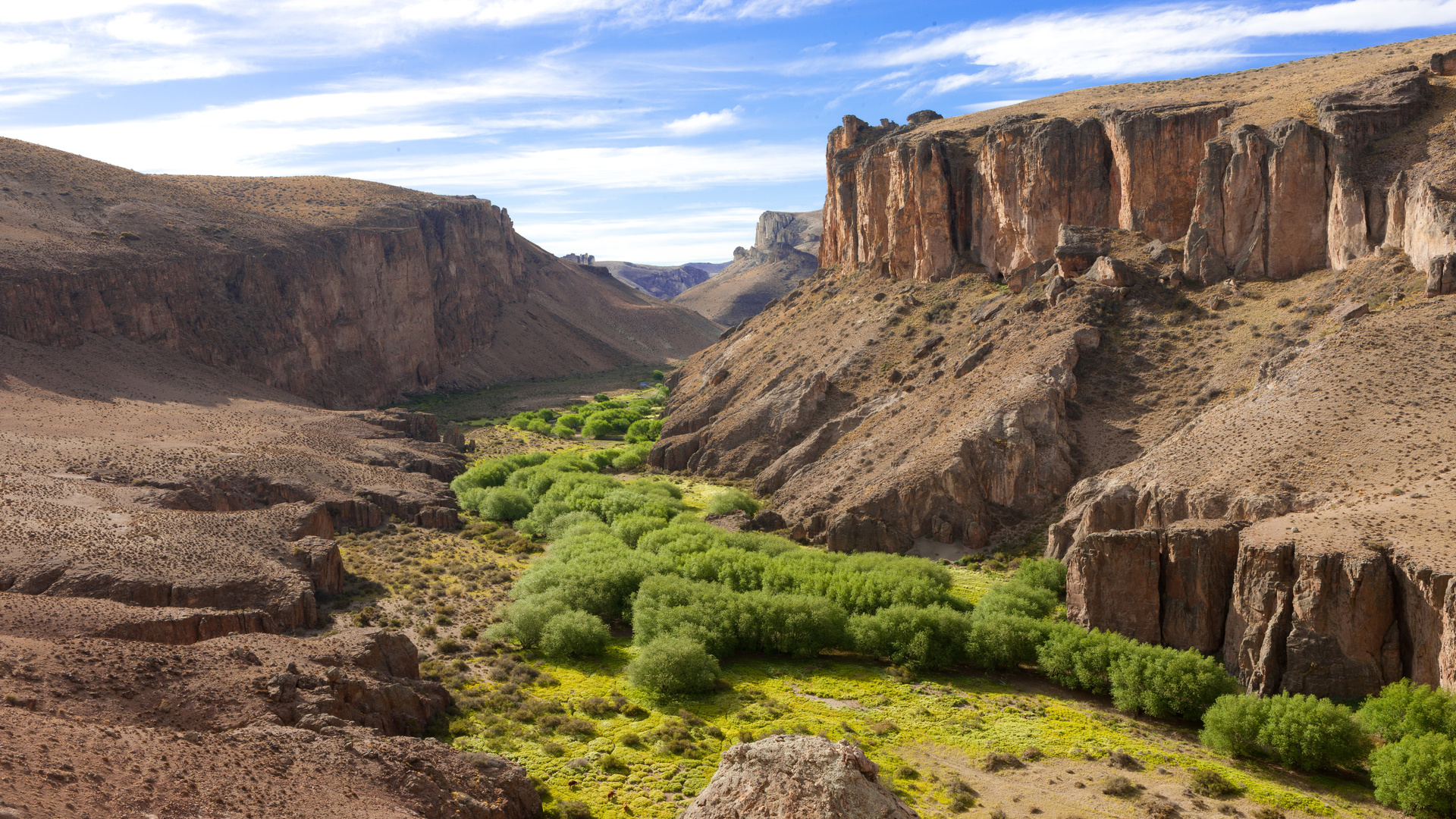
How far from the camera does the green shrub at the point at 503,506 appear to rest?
60.7 metres

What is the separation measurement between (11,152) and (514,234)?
8629 centimetres

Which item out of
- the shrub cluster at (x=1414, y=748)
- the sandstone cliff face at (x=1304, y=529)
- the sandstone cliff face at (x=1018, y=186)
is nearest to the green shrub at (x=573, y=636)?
the sandstone cliff face at (x=1304, y=529)

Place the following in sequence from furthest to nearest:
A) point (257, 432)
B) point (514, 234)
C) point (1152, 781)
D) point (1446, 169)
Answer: point (514, 234) < point (257, 432) < point (1446, 169) < point (1152, 781)

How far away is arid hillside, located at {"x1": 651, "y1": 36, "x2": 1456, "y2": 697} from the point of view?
100 feet

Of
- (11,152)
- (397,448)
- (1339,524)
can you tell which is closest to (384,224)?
(11,152)

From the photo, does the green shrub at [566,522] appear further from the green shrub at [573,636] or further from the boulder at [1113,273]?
the boulder at [1113,273]

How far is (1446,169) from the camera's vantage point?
1751 inches

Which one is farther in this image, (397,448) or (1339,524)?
(397,448)

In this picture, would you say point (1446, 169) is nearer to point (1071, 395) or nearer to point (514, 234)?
point (1071, 395)

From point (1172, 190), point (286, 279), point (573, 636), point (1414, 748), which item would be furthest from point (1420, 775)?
point (286, 279)

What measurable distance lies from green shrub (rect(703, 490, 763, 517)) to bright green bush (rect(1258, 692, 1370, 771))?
31.7 m

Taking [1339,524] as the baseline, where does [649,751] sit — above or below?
below

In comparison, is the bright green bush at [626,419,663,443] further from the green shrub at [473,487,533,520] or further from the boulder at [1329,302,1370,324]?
the boulder at [1329,302,1370,324]

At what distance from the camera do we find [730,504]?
5522 centimetres
